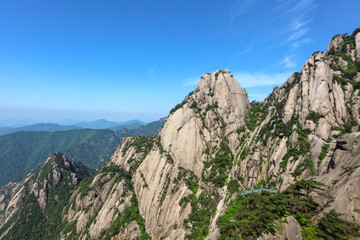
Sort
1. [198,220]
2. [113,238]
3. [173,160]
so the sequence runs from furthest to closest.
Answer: [173,160] → [113,238] → [198,220]

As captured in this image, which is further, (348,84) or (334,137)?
(348,84)

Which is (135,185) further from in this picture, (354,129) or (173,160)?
(354,129)

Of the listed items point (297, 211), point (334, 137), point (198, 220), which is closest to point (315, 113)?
point (334, 137)

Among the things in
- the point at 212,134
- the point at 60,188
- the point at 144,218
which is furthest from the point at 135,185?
the point at 60,188

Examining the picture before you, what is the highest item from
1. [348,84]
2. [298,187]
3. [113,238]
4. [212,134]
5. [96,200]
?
[348,84]

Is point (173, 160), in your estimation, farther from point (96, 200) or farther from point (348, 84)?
point (348, 84)

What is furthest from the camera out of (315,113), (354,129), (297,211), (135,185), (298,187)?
(135,185)

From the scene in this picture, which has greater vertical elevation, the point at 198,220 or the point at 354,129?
the point at 354,129
